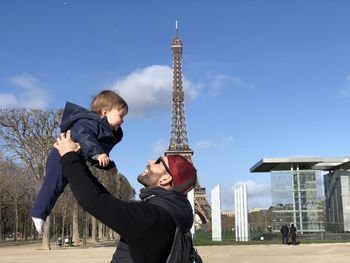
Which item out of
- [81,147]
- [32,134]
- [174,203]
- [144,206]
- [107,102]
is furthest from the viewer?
[32,134]

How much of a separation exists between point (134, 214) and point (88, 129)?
65 cm

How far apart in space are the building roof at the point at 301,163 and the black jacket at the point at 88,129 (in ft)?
132

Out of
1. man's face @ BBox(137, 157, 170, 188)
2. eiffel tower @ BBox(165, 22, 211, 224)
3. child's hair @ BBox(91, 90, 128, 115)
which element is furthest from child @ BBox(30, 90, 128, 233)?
eiffel tower @ BBox(165, 22, 211, 224)

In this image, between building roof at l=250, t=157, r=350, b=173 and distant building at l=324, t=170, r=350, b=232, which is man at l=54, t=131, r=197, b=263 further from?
distant building at l=324, t=170, r=350, b=232

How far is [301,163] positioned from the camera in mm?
43500

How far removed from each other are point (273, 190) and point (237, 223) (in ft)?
13.5

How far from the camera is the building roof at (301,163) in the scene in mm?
42525

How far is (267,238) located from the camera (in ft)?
134

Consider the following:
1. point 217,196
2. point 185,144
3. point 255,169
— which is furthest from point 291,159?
point 185,144

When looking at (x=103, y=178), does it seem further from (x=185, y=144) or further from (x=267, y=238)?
(x=185, y=144)

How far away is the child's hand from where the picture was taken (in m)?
2.73

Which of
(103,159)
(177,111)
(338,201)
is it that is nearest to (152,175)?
(103,159)

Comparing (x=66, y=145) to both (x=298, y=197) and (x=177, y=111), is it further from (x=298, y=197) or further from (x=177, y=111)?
(x=177, y=111)

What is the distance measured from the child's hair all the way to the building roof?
40.1 metres
